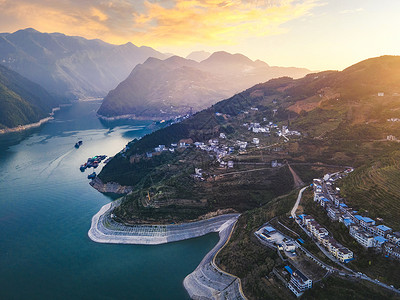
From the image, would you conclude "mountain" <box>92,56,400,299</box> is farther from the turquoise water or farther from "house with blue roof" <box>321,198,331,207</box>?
the turquoise water

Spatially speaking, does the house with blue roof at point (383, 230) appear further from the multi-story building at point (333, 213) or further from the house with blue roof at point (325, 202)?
the house with blue roof at point (325, 202)

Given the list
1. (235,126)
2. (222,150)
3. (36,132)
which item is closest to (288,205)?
(222,150)

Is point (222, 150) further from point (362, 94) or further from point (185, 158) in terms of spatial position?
point (362, 94)

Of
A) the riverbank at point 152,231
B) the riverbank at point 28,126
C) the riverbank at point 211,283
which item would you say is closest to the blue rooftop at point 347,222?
the riverbank at point 211,283

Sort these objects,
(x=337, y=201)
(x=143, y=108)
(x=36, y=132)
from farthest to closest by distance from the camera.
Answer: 1. (x=143, y=108)
2. (x=36, y=132)
3. (x=337, y=201)

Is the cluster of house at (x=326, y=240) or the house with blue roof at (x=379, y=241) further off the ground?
the house with blue roof at (x=379, y=241)

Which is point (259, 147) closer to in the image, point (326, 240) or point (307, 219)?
point (307, 219)

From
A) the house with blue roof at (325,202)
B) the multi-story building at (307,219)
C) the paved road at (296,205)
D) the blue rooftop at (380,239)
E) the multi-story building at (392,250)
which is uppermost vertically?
the house with blue roof at (325,202)
